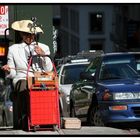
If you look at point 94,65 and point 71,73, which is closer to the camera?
point 94,65

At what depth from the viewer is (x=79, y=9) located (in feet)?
241

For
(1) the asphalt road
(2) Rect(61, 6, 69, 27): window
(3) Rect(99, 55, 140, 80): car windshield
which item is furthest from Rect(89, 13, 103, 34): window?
(1) the asphalt road

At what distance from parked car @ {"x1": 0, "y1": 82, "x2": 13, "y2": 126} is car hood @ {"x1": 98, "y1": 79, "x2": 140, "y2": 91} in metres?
2.54

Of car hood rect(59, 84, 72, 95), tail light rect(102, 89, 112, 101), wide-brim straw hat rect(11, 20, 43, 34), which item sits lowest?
car hood rect(59, 84, 72, 95)

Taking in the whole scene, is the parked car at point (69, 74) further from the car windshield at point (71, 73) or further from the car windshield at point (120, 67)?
the car windshield at point (120, 67)

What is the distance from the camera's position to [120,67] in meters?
12.3

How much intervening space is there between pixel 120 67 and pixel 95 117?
1.12m

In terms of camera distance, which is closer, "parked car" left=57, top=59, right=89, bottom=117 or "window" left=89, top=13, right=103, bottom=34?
"parked car" left=57, top=59, right=89, bottom=117

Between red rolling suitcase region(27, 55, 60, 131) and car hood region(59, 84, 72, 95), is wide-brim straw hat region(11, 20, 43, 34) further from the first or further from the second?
car hood region(59, 84, 72, 95)

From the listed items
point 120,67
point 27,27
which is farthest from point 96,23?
point 27,27

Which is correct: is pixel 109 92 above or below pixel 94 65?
below

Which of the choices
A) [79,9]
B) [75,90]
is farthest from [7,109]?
[79,9]

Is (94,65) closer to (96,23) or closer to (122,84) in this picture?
(122,84)

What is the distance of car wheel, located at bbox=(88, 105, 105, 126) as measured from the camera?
1155 centimetres
